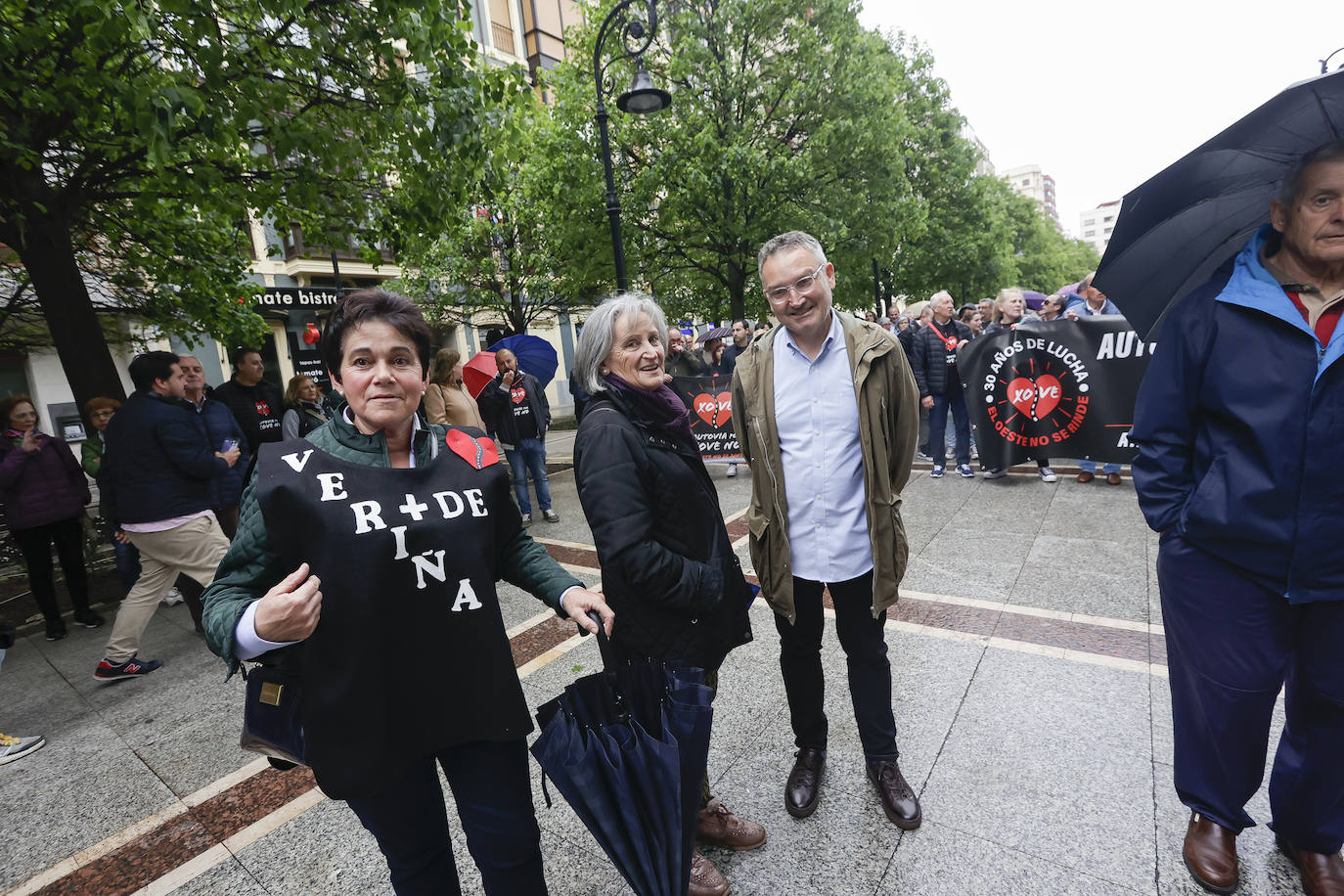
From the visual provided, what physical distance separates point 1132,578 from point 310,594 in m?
4.72

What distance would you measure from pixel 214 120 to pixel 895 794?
549 centimetres

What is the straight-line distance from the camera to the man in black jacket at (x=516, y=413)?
7039 millimetres

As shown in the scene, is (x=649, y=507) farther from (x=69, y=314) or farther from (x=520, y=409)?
(x=69, y=314)

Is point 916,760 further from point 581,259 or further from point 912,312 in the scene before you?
point 581,259

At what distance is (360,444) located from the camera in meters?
1.47

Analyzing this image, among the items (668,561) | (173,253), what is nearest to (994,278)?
(173,253)

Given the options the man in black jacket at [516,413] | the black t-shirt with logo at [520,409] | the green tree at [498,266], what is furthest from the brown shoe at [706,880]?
the green tree at [498,266]

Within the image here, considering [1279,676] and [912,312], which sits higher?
[912,312]

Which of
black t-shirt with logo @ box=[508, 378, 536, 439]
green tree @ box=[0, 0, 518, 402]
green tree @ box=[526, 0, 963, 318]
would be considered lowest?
black t-shirt with logo @ box=[508, 378, 536, 439]

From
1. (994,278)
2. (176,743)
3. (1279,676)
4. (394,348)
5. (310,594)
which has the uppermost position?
(994,278)

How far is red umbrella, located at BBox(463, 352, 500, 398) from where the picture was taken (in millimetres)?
6484

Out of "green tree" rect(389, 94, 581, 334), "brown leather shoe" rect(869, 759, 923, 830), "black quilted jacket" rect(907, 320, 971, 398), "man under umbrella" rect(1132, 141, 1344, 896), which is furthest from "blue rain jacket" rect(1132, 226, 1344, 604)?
"green tree" rect(389, 94, 581, 334)

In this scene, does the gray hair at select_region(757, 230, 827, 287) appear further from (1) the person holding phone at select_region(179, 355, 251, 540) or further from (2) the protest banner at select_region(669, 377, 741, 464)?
(2) the protest banner at select_region(669, 377, 741, 464)

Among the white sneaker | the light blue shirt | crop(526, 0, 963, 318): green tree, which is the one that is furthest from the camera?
crop(526, 0, 963, 318): green tree
